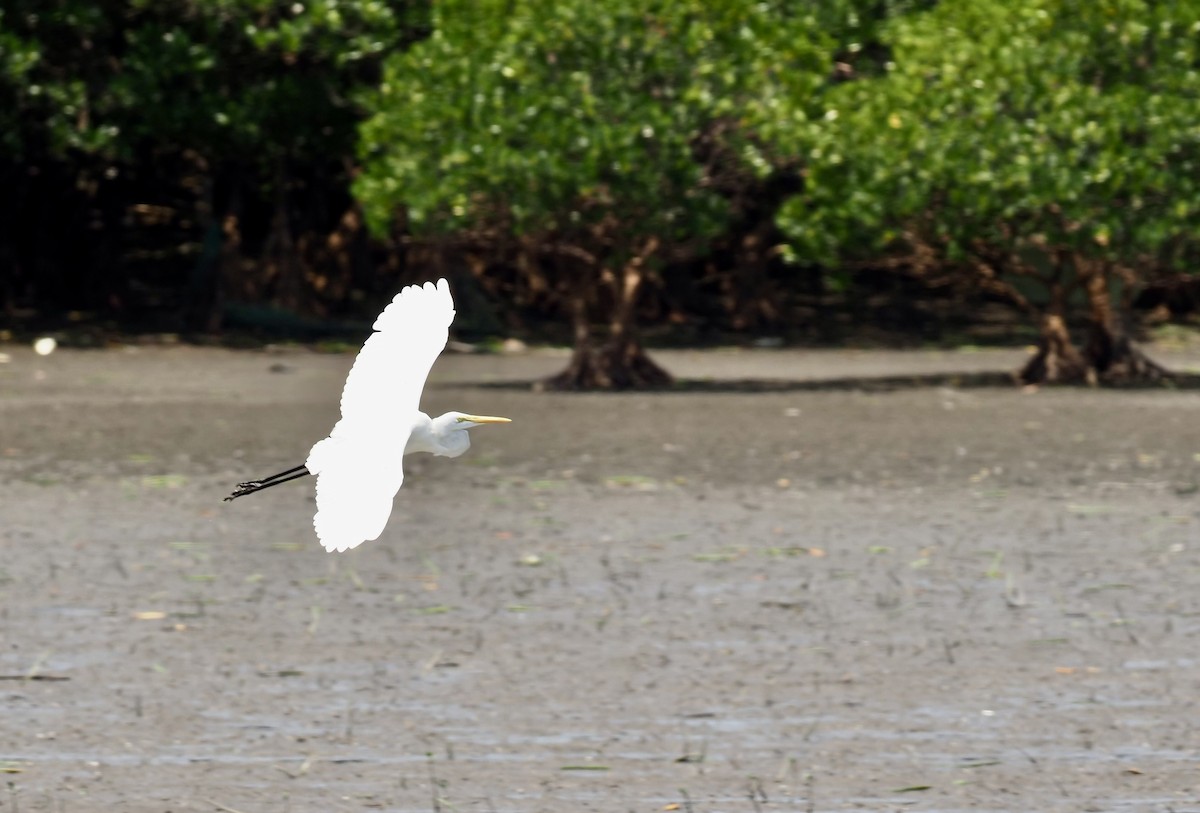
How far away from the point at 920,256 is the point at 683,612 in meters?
12.5

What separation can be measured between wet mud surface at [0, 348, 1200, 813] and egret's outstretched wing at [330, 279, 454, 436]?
206cm

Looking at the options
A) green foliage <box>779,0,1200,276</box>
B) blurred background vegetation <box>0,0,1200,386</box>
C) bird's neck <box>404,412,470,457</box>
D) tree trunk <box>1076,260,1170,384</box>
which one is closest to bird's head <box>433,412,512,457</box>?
bird's neck <box>404,412,470,457</box>

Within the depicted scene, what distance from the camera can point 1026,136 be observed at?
20.5 m

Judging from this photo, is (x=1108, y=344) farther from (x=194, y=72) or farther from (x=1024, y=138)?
(x=194, y=72)

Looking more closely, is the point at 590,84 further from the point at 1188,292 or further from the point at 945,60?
the point at 1188,292

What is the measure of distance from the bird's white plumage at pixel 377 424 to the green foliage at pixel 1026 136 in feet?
49.6

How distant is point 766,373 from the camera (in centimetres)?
2392

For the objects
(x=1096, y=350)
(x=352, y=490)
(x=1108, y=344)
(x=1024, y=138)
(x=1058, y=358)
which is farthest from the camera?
(x=1096, y=350)

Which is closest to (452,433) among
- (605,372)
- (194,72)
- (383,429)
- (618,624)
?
(383,429)

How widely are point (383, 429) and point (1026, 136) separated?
52.8 ft

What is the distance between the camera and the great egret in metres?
4.93

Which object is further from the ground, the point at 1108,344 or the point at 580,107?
the point at 580,107

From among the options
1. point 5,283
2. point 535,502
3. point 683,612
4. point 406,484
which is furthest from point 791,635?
point 5,283

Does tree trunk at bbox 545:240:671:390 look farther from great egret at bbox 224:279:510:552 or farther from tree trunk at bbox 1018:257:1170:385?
great egret at bbox 224:279:510:552
